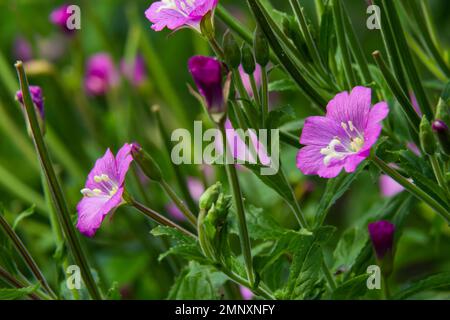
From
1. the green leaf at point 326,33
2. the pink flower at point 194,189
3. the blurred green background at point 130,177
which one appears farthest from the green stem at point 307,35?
the pink flower at point 194,189

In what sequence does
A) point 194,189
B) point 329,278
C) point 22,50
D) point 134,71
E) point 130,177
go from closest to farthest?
point 329,278, point 130,177, point 194,189, point 134,71, point 22,50

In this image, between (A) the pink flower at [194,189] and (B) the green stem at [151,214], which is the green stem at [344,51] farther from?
(A) the pink flower at [194,189]

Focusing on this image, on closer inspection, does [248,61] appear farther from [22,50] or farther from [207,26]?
[22,50]

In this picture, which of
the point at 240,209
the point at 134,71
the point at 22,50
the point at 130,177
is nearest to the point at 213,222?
the point at 240,209
